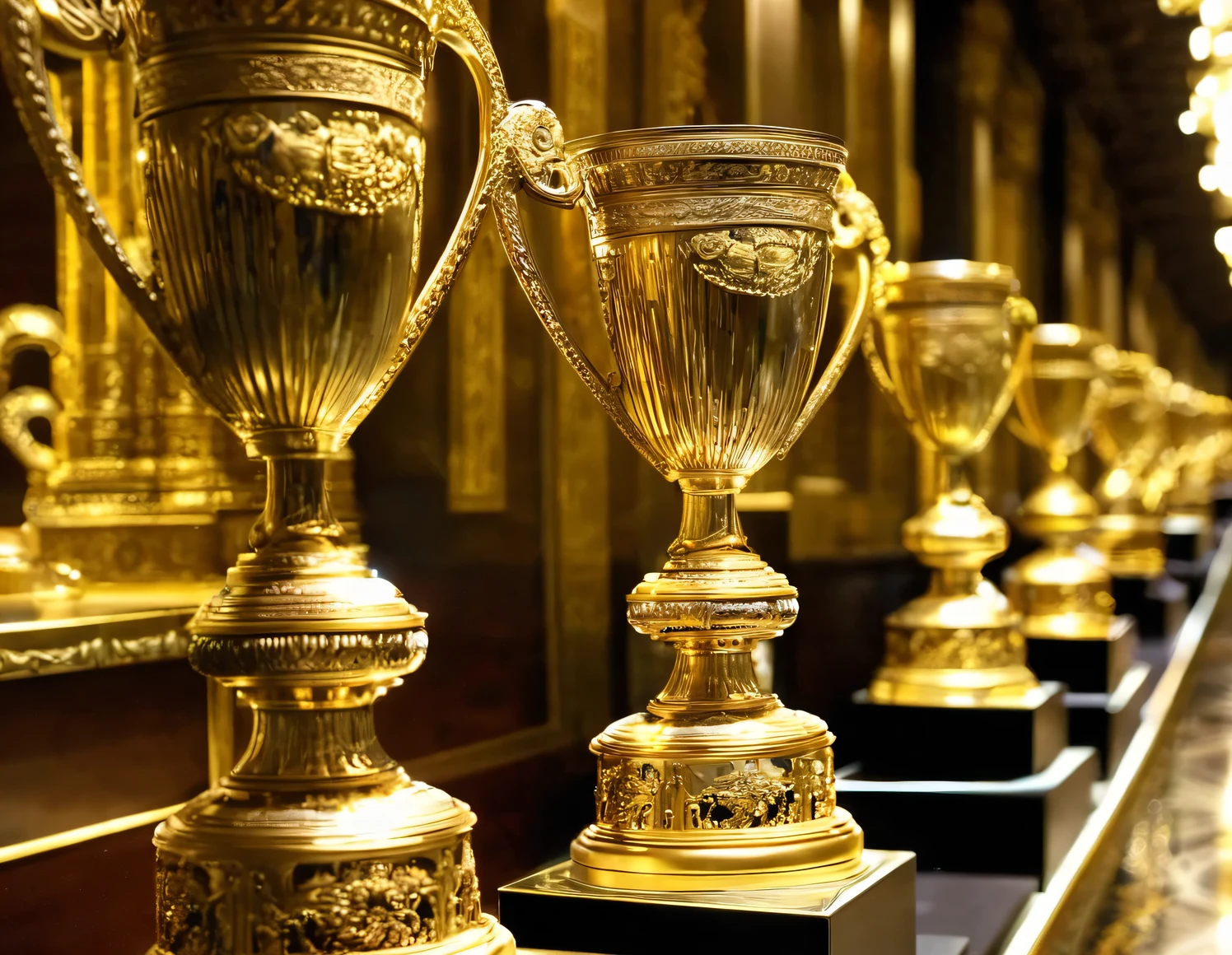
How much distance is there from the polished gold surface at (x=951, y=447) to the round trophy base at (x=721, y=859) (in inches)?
41.0

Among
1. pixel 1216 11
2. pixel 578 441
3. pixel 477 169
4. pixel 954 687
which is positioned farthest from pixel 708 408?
pixel 1216 11

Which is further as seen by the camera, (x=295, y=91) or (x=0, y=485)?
(x=0, y=485)

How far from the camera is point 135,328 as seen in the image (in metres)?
1.42

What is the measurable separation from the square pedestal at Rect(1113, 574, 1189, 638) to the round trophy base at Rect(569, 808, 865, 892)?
12.5 ft

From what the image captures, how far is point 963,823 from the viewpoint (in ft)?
6.82

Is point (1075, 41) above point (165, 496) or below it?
above

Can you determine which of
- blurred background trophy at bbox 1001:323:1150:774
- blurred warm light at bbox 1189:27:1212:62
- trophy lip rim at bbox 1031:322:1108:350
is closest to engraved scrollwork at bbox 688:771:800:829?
blurred background trophy at bbox 1001:323:1150:774

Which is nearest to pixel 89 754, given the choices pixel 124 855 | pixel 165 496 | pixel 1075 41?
pixel 124 855

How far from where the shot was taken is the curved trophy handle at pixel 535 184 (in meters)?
1.17

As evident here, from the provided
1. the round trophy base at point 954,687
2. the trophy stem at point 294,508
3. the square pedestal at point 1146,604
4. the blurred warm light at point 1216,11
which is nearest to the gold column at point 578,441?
the round trophy base at point 954,687

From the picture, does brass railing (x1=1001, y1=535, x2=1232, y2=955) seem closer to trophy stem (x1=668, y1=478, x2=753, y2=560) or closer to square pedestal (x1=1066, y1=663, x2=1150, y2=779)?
square pedestal (x1=1066, y1=663, x2=1150, y2=779)

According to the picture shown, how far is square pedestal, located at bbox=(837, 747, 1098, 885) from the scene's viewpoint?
2.06 m

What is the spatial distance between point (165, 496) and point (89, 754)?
0.26 meters

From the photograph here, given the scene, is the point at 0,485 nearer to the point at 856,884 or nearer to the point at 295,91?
the point at 295,91
